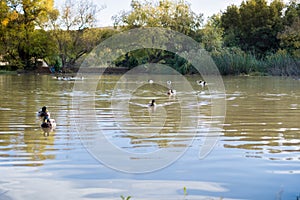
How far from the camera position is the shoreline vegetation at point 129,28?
167 ft

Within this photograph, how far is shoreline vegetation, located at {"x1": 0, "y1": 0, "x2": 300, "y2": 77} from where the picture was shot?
2005 inches

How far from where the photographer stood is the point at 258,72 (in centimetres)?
4384

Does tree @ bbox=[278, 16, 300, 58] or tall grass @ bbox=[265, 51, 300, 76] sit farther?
tree @ bbox=[278, 16, 300, 58]

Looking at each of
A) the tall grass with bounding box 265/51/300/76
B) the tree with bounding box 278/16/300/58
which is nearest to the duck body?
the tall grass with bounding box 265/51/300/76

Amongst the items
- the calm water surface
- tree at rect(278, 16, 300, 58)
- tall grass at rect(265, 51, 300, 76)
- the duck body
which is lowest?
the calm water surface

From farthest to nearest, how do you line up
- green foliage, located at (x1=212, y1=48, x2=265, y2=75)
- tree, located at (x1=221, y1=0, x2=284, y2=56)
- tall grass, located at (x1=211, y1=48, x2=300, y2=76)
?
tree, located at (x1=221, y1=0, x2=284, y2=56)
green foliage, located at (x1=212, y1=48, x2=265, y2=75)
tall grass, located at (x1=211, y1=48, x2=300, y2=76)

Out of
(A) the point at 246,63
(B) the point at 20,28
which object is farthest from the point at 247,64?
(B) the point at 20,28

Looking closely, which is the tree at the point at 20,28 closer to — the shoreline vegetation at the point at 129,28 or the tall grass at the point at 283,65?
the shoreline vegetation at the point at 129,28

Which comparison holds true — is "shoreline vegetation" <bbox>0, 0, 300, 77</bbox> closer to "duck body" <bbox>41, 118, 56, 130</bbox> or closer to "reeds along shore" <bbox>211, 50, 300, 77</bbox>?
"reeds along shore" <bbox>211, 50, 300, 77</bbox>

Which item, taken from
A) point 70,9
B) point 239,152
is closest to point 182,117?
point 239,152

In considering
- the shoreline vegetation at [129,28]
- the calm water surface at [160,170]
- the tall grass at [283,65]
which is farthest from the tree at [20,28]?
the calm water surface at [160,170]

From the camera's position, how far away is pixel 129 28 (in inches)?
2069

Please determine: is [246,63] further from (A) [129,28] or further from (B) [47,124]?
(B) [47,124]

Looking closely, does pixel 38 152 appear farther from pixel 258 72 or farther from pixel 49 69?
pixel 49 69
